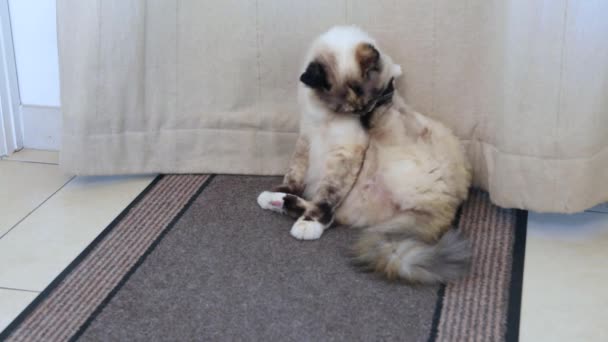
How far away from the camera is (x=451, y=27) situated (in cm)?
191

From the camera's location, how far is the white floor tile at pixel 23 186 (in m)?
1.96

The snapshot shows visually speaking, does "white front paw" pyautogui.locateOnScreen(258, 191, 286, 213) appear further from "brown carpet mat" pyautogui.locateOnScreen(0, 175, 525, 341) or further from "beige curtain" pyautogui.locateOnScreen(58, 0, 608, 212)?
"beige curtain" pyautogui.locateOnScreen(58, 0, 608, 212)

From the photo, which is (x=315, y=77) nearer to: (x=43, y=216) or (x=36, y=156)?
(x=43, y=216)

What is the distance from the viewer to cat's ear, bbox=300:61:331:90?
174 cm

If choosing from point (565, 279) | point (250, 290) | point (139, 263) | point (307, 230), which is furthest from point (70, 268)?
point (565, 279)

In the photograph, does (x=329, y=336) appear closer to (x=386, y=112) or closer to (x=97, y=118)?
(x=386, y=112)

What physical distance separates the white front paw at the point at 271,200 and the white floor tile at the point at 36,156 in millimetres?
790

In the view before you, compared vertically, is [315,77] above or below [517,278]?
above

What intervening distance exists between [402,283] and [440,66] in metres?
0.69

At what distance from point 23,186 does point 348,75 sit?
110 cm

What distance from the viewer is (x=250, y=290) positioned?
1.58m

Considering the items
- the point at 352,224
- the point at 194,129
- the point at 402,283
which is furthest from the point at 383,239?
the point at 194,129

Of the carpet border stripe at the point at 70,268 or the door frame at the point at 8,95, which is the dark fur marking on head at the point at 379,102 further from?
the door frame at the point at 8,95

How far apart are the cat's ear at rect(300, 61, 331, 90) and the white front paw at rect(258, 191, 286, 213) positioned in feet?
1.08
